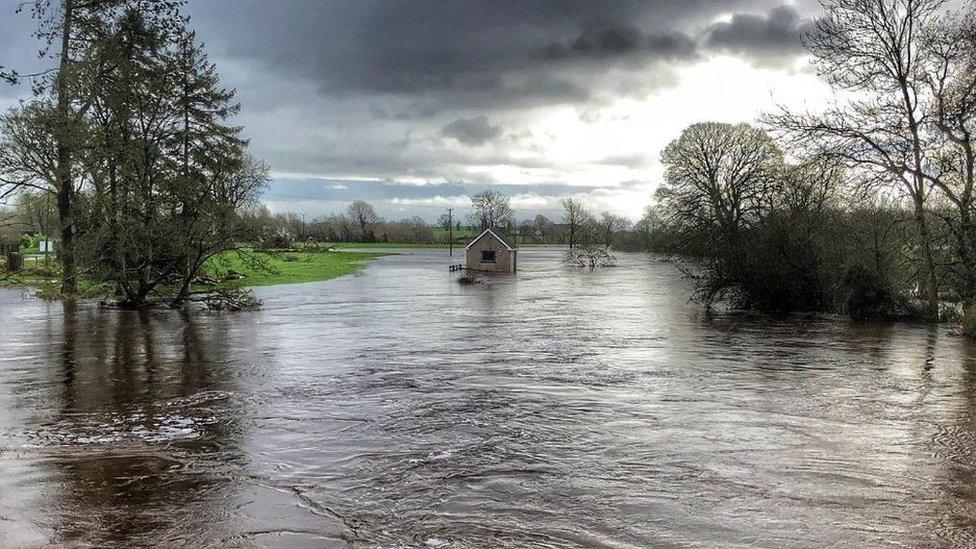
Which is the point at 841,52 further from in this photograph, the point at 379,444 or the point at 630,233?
the point at 630,233

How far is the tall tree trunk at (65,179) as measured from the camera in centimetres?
2644

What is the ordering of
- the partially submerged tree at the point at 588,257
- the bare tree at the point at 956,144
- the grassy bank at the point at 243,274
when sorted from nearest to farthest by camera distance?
1. the bare tree at the point at 956,144
2. the grassy bank at the point at 243,274
3. the partially submerged tree at the point at 588,257

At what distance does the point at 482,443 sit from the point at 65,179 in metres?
28.7

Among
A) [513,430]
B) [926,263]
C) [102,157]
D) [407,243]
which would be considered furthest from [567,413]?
[407,243]

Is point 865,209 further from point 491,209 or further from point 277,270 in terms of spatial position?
point 491,209

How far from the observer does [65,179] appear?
97.7ft

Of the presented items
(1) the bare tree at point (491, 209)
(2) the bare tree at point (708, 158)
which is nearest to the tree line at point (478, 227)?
(1) the bare tree at point (491, 209)

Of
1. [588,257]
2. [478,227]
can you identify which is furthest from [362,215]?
[588,257]

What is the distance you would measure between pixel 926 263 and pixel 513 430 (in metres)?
22.1

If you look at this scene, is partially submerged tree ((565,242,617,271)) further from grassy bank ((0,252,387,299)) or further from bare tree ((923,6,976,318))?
bare tree ((923,6,976,318))

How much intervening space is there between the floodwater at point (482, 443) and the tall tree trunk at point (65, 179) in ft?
33.9

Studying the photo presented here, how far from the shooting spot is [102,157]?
27.0 metres

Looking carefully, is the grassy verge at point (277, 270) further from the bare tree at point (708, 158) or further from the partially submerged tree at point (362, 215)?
the partially submerged tree at point (362, 215)

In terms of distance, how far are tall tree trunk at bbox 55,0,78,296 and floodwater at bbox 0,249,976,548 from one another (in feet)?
33.9
